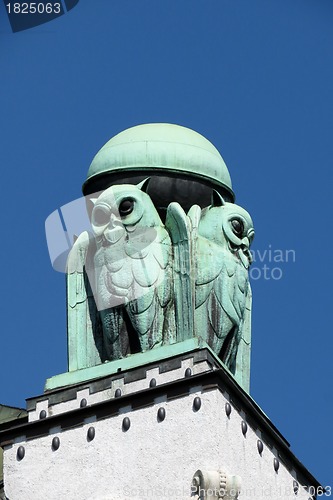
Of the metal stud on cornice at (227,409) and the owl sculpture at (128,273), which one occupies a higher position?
the owl sculpture at (128,273)

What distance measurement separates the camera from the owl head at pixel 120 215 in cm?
3550

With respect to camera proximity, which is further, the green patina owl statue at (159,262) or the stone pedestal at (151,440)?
the green patina owl statue at (159,262)

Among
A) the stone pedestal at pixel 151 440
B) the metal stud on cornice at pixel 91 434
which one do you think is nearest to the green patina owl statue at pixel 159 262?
the stone pedestal at pixel 151 440

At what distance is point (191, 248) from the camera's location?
1393 inches

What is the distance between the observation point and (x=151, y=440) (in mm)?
33125

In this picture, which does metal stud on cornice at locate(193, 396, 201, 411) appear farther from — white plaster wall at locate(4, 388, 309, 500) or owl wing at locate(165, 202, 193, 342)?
owl wing at locate(165, 202, 193, 342)

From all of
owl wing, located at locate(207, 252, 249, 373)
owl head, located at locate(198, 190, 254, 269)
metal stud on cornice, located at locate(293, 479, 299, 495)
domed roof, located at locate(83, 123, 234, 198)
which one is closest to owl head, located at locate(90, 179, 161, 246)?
domed roof, located at locate(83, 123, 234, 198)

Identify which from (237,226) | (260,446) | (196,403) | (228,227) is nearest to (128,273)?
(228,227)

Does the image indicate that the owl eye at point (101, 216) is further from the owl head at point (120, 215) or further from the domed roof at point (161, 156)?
the domed roof at point (161, 156)

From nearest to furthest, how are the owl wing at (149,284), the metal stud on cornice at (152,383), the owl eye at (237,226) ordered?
the metal stud on cornice at (152,383), the owl wing at (149,284), the owl eye at (237,226)

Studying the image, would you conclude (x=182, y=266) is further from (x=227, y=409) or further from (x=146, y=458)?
(x=146, y=458)

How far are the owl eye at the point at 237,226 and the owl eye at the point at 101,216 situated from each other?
2.20 meters

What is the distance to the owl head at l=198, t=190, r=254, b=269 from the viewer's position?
35.8 m

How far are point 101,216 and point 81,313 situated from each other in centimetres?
172
